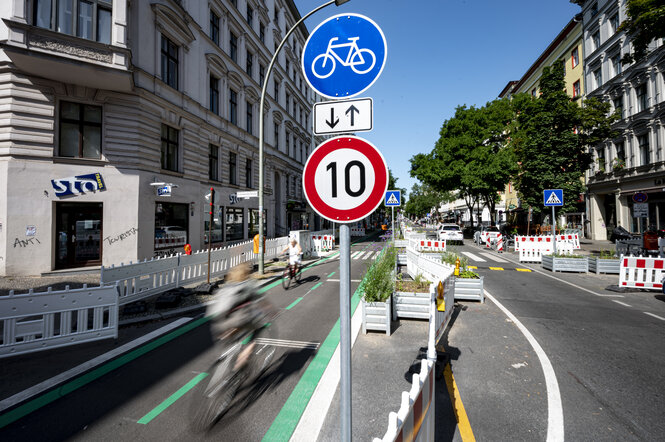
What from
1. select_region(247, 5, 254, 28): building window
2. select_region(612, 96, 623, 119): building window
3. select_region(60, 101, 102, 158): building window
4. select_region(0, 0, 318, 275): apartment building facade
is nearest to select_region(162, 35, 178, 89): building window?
select_region(0, 0, 318, 275): apartment building facade

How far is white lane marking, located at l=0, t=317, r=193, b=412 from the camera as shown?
3436mm

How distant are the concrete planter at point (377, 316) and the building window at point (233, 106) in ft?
60.3

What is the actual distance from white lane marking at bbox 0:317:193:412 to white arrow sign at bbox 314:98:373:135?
15.1ft

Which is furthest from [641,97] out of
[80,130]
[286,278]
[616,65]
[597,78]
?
[80,130]

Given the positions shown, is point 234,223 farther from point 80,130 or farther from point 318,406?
point 318,406

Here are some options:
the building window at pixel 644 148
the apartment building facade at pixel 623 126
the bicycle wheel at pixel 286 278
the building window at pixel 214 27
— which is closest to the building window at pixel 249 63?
the building window at pixel 214 27

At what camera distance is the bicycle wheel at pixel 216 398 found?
3.02 m

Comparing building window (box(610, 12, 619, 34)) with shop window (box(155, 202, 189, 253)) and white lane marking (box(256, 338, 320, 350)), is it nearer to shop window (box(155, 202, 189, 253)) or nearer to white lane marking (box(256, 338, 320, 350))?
white lane marking (box(256, 338, 320, 350))

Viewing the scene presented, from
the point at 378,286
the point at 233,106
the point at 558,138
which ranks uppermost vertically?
the point at 233,106

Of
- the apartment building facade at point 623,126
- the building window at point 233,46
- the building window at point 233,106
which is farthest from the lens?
the apartment building facade at point 623,126

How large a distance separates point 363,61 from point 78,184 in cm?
1299

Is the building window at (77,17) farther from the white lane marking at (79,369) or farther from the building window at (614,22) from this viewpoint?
the building window at (614,22)

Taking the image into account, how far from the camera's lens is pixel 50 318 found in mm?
4871

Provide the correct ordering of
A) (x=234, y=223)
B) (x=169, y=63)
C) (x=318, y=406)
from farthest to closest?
(x=234, y=223) < (x=169, y=63) < (x=318, y=406)
